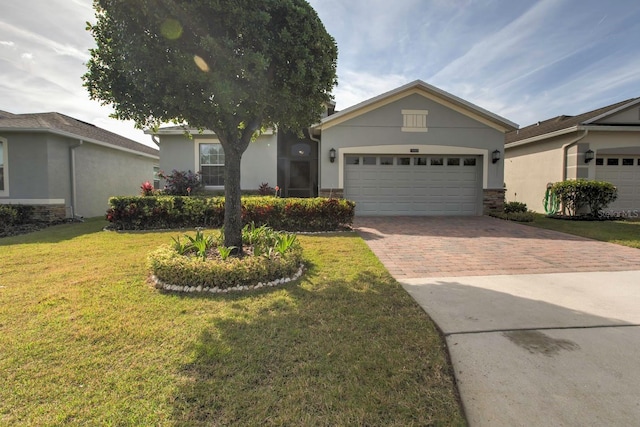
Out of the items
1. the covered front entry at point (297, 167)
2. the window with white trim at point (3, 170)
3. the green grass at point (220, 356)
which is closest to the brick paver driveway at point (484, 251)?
the green grass at point (220, 356)

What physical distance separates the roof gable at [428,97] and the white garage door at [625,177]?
5.32 meters

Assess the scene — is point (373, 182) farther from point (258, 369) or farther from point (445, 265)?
point (258, 369)

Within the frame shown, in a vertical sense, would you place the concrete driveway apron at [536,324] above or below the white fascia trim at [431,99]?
below

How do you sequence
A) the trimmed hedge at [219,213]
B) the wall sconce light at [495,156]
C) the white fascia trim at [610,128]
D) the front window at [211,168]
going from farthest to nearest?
the front window at [211,168]
the white fascia trim at [610,128]
the wall sconce light at [495,156]
the trimmed hedge at [219,213]

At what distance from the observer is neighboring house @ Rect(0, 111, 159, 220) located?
10.7 m

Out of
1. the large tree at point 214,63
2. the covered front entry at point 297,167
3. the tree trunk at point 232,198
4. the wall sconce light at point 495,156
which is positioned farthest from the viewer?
the covered front entry at point 297,167

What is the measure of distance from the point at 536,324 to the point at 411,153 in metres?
9.41

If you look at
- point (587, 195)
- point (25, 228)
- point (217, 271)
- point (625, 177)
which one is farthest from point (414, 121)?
point (25, 228)

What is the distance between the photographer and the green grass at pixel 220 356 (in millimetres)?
2041

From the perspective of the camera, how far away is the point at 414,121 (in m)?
11.7

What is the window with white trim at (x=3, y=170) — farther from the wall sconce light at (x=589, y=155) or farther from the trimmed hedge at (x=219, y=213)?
the wall sconce light at (x=589, y=155)

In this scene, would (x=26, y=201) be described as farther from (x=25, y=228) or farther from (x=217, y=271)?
(x=217, y=271)

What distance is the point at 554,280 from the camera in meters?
4.59

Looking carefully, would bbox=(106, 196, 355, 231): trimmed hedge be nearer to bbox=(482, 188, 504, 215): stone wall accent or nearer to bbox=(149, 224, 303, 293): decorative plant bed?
bbox=(149, 224, 303, 293): decorative plant bed
